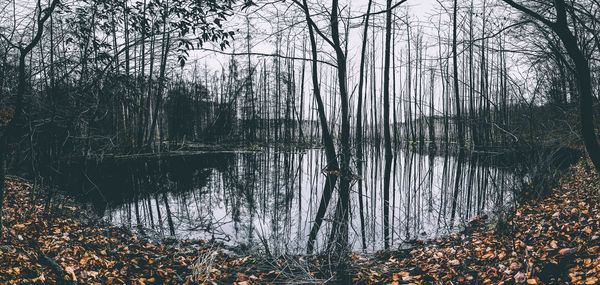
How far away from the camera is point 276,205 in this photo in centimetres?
527

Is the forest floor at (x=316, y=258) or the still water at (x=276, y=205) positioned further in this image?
the still water at (x=276, y=205)

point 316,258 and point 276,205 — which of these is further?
point 276,205

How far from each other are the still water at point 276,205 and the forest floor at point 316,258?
0.86 ft

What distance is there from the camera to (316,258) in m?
2.90

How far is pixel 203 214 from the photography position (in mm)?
4770

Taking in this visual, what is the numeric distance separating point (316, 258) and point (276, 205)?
2434mm

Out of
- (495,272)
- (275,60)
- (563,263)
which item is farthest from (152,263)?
(275,60)

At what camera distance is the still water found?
12.5 feet

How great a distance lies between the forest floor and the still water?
0.86 ft

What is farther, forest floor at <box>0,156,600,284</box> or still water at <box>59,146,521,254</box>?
still water at <box>59,146,521,254</box>

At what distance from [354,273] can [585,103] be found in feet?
10.0

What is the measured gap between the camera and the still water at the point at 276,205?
3.80m

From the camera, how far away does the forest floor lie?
2303 mm

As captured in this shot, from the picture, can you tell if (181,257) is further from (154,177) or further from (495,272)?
(154,177)
